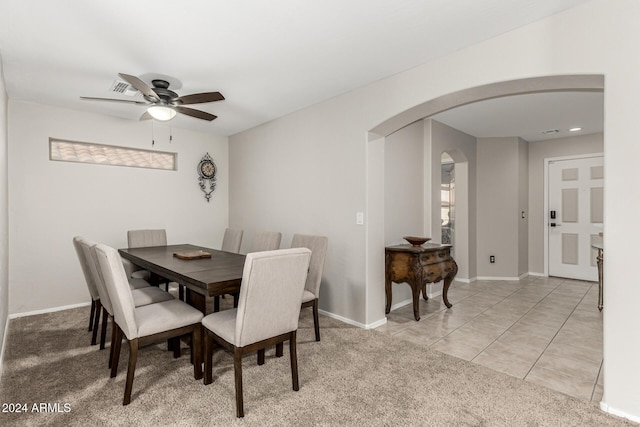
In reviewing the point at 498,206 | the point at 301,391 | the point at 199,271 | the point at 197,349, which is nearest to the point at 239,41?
the point at 199,271

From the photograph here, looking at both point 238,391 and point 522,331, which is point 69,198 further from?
point 522,331

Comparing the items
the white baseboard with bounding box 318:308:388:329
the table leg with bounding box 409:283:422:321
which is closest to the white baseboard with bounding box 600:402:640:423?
the table leg with bounding box 409:283:422:321

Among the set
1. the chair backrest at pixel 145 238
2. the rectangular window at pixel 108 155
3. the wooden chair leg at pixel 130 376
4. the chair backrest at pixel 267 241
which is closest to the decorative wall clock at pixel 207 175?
the rectangular window at pixel 108 155

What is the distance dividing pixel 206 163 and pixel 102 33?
9.37 feet

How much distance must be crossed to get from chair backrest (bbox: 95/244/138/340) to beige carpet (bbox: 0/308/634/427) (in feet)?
1.58

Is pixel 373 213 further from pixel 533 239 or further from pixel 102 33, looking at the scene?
pixel 533 239

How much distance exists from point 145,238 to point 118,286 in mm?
2309

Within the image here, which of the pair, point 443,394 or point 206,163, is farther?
point 206,163

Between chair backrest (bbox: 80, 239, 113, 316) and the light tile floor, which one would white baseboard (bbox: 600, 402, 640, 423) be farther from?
chair backrest (bbox: 80, 239, 113, 316)

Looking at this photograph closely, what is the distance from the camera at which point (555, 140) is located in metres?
5.71

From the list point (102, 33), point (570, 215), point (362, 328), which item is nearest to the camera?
point (102, 33)

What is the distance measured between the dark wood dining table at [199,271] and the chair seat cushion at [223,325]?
0.16 meters

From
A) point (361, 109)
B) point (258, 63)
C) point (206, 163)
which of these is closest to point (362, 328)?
point (361, 109)

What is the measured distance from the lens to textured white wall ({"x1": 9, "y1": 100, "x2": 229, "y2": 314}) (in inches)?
144
